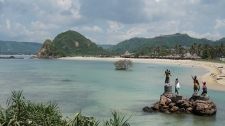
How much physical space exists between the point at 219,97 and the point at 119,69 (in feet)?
164

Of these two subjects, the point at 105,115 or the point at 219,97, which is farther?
the point at 219,97

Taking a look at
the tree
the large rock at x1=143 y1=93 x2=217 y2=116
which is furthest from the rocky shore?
the tree

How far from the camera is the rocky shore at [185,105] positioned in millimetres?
21125

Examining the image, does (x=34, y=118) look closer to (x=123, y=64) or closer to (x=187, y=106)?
(x=187, y=106)

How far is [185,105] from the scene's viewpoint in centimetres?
2211

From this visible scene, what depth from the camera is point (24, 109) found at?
972cm

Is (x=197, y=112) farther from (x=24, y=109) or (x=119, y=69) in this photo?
(x=119, y=69)

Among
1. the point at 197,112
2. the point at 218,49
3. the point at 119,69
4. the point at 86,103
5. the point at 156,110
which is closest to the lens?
the point at 197,112

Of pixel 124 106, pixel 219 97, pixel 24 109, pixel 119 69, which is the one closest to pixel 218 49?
pixel 119 69

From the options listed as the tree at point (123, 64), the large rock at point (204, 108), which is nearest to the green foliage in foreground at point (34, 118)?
the large rock at point (204, 108)

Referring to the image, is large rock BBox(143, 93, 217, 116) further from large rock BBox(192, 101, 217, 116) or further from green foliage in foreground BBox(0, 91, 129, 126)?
green foliage in foreground BBox(0, 91, 129, 126)

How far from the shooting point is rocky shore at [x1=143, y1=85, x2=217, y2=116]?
832 inches

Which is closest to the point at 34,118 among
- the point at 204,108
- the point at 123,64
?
the point at 204,108

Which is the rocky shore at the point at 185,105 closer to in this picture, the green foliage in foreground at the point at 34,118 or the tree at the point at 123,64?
the green foliage in foreground at the point at 34,118
